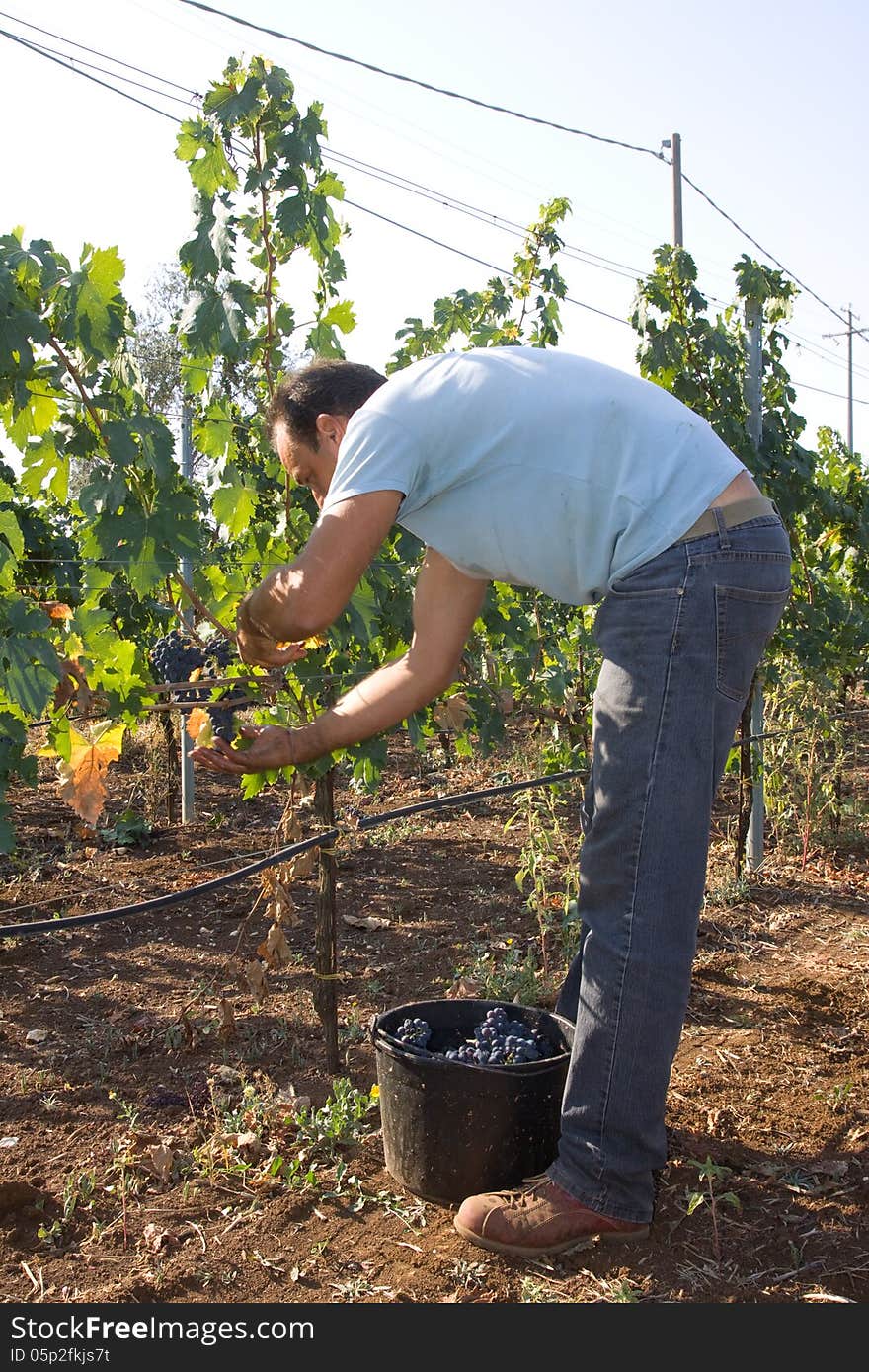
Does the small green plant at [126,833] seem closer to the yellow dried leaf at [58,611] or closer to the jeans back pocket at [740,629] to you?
the yellow dried leaf at [58,611]

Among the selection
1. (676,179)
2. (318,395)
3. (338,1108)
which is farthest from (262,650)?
(676,179)

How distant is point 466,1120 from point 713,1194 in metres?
0.53

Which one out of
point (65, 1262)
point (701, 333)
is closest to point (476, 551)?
point (65, 1262)

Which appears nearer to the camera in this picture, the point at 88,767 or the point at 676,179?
the point at 88,767

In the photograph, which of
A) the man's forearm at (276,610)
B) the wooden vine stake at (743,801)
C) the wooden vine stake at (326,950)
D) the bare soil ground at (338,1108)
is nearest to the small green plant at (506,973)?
the bare soil ground at (338,1108)

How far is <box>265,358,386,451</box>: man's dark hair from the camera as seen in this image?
226cm

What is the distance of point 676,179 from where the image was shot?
13820 mm

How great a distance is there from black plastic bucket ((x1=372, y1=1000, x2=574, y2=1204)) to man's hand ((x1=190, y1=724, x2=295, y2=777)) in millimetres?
714

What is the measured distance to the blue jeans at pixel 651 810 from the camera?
211 centimetres

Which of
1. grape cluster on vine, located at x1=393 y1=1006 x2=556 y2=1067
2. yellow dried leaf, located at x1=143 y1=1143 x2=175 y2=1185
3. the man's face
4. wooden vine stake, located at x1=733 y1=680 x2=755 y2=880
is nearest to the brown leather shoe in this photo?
grape cluster on vine, located at x1=393 y1=1006 x2=556 y2=1067

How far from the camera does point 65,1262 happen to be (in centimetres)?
231

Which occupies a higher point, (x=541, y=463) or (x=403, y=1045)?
(x=541, y=463)

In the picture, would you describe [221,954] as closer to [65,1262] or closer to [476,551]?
[65,1262]

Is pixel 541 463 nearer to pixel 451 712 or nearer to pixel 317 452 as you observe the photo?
pixel 317 452
